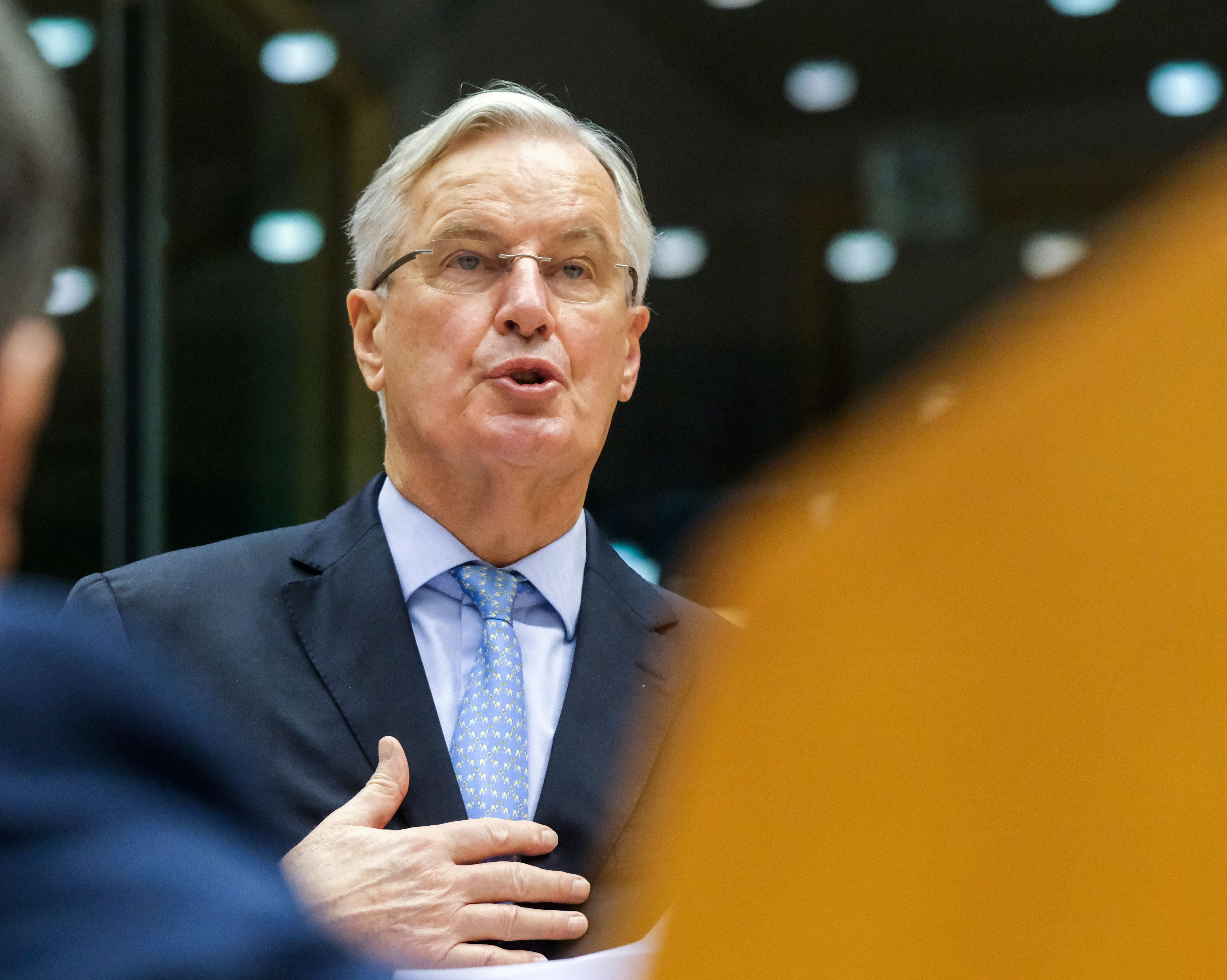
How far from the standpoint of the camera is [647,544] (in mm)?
4477

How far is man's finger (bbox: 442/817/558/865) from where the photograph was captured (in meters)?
1.53

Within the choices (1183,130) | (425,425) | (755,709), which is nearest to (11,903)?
(755,709)

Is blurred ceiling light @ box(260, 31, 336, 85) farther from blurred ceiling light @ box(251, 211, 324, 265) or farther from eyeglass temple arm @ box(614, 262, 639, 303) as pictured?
eyeglass temple arm @ box(614, 262, 639, 303)

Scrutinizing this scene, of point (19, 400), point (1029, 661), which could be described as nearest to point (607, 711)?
point (19, 400)

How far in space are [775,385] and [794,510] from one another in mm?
4530

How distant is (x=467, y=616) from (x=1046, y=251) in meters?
3.74

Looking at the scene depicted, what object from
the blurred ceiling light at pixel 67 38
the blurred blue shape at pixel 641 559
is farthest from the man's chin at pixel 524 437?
the blurred ceiling light at pixel 67 38

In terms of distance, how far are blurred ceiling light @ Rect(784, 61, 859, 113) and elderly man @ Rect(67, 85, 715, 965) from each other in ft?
10.6

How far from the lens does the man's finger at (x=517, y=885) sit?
150cm

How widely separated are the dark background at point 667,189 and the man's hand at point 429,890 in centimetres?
281

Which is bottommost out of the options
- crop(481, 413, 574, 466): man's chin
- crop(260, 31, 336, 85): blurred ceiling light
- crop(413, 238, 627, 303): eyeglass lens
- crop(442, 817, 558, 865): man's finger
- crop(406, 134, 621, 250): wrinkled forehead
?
crop(442, 817, 558, 865): man's finger

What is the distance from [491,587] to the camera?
1.80 m

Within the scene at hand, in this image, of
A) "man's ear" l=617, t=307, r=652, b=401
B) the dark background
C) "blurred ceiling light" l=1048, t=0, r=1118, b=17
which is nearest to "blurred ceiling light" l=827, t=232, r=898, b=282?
the dark background

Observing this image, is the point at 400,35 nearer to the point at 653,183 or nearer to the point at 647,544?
the point at 653,183
